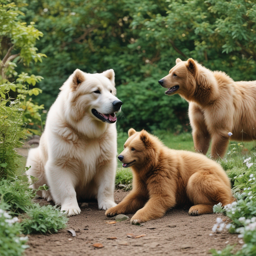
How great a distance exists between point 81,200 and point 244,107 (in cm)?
329

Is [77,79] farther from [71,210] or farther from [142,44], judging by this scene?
[142,44]

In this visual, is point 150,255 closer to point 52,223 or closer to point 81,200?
point 52,223

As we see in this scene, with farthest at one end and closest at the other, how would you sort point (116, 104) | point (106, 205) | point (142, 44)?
point (142, 44)
point (106, 205)
point (116, 104)

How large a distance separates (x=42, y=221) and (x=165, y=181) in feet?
5.19

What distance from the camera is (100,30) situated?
46.7 ft

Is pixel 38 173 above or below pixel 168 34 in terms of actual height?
below

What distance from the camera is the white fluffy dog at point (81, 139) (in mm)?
4574

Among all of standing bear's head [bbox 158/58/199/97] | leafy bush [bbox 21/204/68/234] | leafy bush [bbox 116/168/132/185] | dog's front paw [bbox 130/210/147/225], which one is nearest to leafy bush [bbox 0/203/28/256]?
leafy bush [bbox 21/204/68/234]

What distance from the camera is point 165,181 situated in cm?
450

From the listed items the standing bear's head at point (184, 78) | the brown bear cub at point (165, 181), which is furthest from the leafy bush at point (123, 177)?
the standing bear's head at point (184, 78)

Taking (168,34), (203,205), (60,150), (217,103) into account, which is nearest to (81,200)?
(60,150)

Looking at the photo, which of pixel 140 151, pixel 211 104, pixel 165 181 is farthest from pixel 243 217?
pixel 211 104

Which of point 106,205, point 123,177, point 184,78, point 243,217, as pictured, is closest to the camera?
point 243,217

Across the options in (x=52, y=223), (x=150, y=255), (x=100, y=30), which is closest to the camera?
(x=150, y=255)
